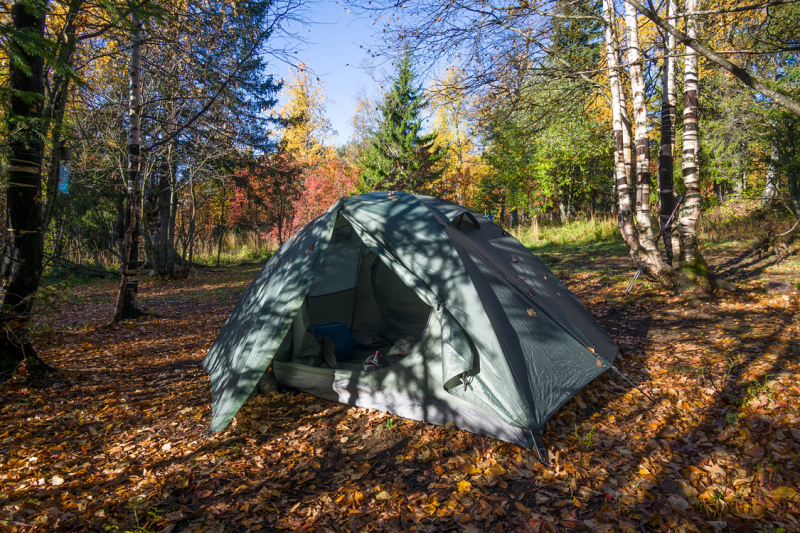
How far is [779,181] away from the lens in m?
11.8

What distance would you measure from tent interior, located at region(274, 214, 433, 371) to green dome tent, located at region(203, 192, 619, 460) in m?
0.15

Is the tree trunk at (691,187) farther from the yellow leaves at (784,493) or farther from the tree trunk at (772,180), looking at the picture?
the tree trunk at (772,180)

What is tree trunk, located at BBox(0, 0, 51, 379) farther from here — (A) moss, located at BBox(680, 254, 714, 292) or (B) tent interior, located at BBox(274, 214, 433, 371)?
(A) moss, located at BBox(680, 254, 714, 292)

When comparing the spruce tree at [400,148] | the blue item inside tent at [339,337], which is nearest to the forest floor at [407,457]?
the blue item inside tent at [339,337]

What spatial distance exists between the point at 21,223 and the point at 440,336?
3943 millimetres

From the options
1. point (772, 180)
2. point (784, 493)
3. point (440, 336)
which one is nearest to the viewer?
point (784, 493)

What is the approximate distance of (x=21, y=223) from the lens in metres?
3.75

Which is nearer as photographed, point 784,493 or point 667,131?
point 784,493

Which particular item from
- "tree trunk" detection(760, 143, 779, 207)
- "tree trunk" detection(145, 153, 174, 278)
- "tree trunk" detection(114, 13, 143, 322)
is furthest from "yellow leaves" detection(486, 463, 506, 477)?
"tree trunk" detection(760, 143, 779, 207)

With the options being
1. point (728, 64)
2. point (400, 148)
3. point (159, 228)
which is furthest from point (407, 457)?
point (400, 148)

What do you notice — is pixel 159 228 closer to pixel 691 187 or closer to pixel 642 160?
pixel 642 160

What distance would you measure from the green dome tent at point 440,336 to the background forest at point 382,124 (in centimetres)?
207

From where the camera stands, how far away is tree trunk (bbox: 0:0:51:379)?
3643 mm

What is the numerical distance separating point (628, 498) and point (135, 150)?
7353 millimetres
